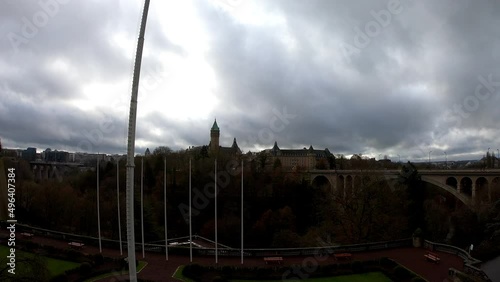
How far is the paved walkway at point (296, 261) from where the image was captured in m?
16.0

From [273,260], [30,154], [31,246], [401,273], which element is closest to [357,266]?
[401,273]

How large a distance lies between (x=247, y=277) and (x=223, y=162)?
124 feet

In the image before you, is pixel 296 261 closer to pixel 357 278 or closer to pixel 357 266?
pixel 357 266

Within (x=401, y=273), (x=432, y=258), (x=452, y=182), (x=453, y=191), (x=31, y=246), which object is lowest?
(x=401, y=273)

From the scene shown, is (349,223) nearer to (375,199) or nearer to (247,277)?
(375,199)

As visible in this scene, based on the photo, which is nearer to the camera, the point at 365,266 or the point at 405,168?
the point at 365,266

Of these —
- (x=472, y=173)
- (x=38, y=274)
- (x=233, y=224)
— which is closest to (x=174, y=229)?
(x=233, y=224)

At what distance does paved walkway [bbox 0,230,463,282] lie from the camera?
1605cm

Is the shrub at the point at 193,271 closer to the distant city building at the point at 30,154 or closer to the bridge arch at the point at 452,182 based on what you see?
the bridge arch at the point at 452,182

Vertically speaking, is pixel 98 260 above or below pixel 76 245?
below

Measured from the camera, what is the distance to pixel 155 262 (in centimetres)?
1812

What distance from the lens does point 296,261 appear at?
18172mm

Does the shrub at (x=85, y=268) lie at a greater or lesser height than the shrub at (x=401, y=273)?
greater

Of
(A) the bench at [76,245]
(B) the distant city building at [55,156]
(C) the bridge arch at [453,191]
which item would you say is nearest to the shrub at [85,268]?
(A) the bench at [76,245]
